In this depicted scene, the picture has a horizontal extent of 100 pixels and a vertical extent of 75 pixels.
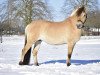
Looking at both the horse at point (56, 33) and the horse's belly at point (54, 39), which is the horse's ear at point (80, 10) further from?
the horse's belly at point (54, 39)

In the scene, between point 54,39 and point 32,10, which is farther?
point 32,10

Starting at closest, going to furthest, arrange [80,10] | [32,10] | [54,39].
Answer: [80,10], [54,39], [32,10]

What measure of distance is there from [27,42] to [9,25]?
108 ft

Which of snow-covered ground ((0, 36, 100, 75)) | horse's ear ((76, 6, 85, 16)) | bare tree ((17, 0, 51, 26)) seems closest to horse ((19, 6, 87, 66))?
horse's ear ((76, 6, 85, 16))

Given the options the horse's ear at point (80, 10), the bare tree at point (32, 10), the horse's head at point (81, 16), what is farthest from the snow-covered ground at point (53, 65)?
the bare tree at point (32, 10)

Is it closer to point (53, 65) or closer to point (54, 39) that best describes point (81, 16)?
point (54, 39)

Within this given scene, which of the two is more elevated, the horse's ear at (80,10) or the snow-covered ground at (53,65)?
the horse's ear at (80,10)

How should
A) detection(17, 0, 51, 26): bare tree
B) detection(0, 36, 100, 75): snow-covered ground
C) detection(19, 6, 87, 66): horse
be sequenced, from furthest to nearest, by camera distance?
detection(17, 0, 51, 26): bare tree
detection(19, 6, 87, 66): horse
detection(0, 36, 100, 75): snow-covered ground

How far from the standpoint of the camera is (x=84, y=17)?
10383 millimetres

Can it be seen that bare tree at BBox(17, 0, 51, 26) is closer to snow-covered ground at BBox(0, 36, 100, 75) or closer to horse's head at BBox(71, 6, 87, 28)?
snow-covered ground at BBox(0, 36, 100, 75)

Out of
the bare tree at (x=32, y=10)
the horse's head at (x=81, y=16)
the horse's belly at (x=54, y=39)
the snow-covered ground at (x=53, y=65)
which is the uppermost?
the horse's head at (x=81, y=16)

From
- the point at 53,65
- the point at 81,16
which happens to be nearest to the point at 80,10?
the point at 81,16

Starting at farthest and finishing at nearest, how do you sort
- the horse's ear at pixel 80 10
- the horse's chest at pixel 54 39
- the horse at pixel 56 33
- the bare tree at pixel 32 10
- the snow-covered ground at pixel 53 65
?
the bare tree at pixel 32 10 < the horse's chest at pixel 54 39 < the horse at pixel 56 33 < the horse's ear at pixel 80 10 < the snow-covered ground at pixel 53 65

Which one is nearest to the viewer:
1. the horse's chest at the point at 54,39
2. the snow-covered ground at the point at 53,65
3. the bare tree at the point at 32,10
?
the snow-covered ground at the point at 53,65
